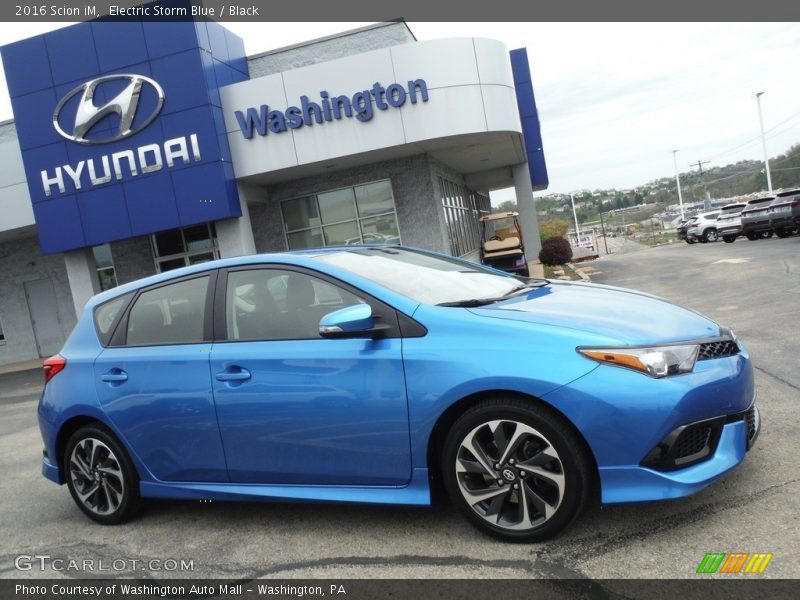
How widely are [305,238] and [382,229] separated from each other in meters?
2.33

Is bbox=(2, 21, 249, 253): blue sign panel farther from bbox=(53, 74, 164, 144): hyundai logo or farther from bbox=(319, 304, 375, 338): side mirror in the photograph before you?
bbox=(319, 304, 375, 338): side mirror

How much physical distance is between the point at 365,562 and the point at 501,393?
1.11 meters

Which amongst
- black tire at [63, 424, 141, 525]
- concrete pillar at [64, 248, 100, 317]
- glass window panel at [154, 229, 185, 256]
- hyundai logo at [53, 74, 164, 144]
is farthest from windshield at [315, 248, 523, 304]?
glass window panel at [154, 229, 185, 256]

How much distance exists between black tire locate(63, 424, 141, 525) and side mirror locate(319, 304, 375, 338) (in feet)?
6.10

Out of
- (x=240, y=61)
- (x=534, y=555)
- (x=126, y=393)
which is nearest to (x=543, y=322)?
(x=534, y=555)

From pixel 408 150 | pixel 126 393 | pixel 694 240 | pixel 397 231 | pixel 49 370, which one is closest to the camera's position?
pixel 126 393

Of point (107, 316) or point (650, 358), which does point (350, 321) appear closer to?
point (650, 358)

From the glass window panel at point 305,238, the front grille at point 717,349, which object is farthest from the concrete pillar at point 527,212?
the front grille at point 717,349

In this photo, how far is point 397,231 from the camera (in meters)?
18.6

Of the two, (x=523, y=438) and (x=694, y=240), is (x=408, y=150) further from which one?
(x=694, y=240)

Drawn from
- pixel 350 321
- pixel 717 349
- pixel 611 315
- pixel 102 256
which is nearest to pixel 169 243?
pixel 102 256

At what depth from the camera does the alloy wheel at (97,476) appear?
4.46 metres

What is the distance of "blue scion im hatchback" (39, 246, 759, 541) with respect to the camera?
3141 millimetres

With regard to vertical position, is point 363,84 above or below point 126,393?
above
